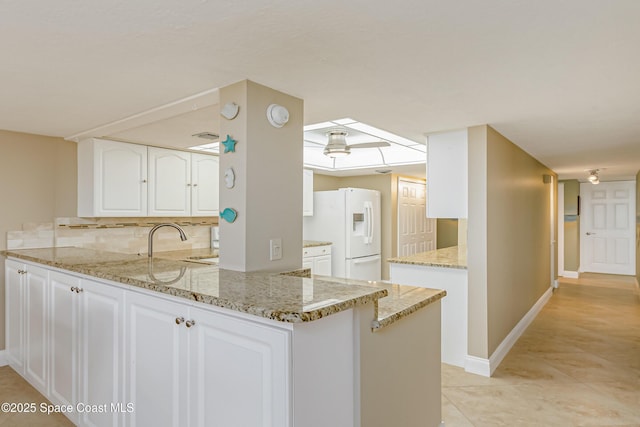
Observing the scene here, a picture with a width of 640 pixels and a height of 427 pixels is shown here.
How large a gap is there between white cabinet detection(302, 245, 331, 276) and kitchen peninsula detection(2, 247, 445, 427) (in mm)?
2983

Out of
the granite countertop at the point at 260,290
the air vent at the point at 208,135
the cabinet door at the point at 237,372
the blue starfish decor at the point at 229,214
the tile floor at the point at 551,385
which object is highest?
the air vent at the point at 208,135

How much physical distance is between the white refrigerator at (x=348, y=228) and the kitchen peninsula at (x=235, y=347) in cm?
Answer: 351

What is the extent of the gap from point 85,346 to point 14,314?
144 centimetres

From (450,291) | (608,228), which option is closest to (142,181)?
(450,291)

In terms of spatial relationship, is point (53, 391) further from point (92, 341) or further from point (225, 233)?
point (225, 233)

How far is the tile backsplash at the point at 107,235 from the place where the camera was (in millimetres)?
3469

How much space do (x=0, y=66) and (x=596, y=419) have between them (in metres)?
4.02

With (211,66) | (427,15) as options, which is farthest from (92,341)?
(427,15)

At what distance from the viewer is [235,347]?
1.39 m

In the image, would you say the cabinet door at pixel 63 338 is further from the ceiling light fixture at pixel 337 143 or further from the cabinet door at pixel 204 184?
the ceiling light fixture at pixel 337 143

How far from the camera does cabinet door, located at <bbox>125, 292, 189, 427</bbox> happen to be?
161 centimetres

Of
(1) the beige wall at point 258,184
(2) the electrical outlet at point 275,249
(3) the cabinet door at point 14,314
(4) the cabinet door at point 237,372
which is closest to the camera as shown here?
(4) the cabinet door at point 237,372

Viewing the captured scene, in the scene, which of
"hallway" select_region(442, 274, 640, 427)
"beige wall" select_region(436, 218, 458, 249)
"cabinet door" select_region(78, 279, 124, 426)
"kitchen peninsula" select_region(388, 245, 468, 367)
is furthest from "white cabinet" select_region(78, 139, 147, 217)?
"beige wall" select_region(436, 218, 458, 249)

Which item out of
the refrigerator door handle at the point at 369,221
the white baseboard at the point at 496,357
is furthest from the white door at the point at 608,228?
the refrigerator door handle at the point at 369,221
